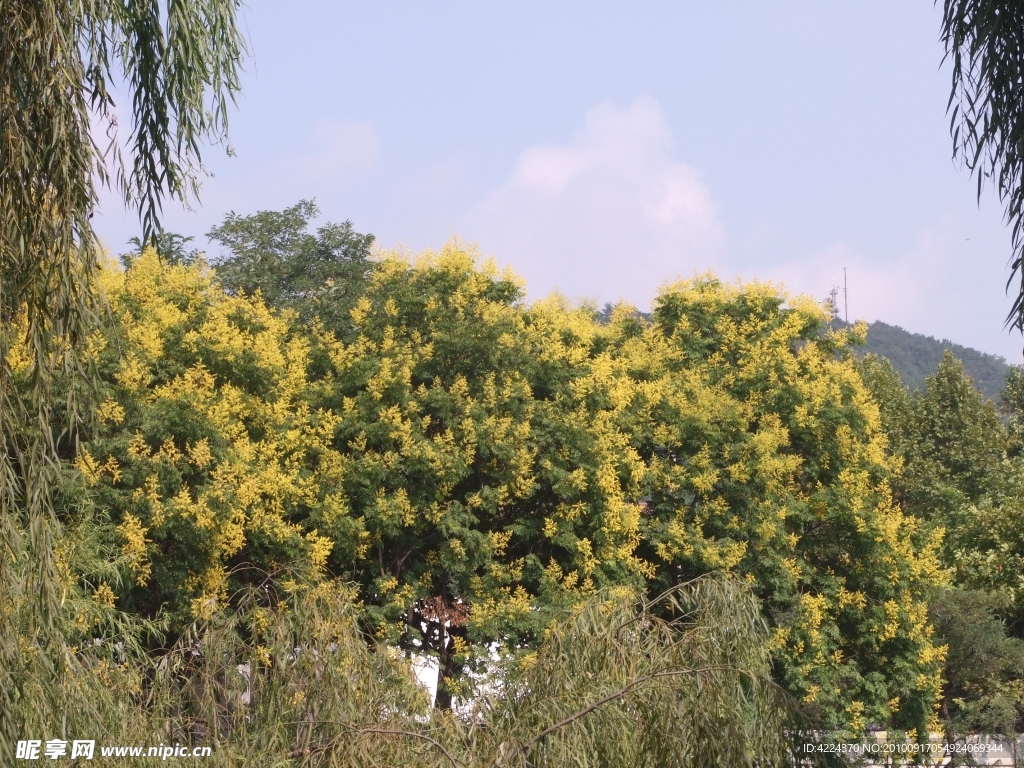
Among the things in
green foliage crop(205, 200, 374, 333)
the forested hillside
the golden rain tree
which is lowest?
the golden rain tree

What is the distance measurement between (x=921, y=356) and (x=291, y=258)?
82153 mm

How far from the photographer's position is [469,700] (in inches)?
251

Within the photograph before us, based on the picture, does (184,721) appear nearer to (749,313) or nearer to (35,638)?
(35,638)

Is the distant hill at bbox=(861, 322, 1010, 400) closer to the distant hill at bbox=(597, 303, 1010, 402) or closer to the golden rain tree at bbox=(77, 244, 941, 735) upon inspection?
the distant hill at bbox=(597, 303, 1010, 402)

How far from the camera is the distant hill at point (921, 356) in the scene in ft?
270

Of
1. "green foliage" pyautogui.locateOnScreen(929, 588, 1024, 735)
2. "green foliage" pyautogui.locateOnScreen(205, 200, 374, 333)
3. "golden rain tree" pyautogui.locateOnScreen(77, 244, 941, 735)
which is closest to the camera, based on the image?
"golden rain tree" pyautogui.locateOnScreen(77, 244, 941, 735)

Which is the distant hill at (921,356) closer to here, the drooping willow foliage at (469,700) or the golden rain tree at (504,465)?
the golden rain tree at (504,465)

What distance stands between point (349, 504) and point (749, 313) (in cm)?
675

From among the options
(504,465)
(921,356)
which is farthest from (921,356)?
(504,465)

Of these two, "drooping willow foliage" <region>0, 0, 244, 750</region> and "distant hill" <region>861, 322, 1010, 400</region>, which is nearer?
"drooping willow foliage" <region>0, 0, 244, 750</region>

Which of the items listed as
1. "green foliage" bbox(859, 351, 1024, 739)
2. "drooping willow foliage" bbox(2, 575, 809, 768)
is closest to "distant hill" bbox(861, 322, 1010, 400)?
"green foliage" bbox(859, 351, 1024, 739)

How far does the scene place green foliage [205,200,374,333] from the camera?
20344 millimetres

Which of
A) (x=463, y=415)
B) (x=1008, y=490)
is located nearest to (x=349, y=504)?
(x=463, y=415)

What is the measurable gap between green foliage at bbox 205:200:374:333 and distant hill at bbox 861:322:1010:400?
62572 millimetres
